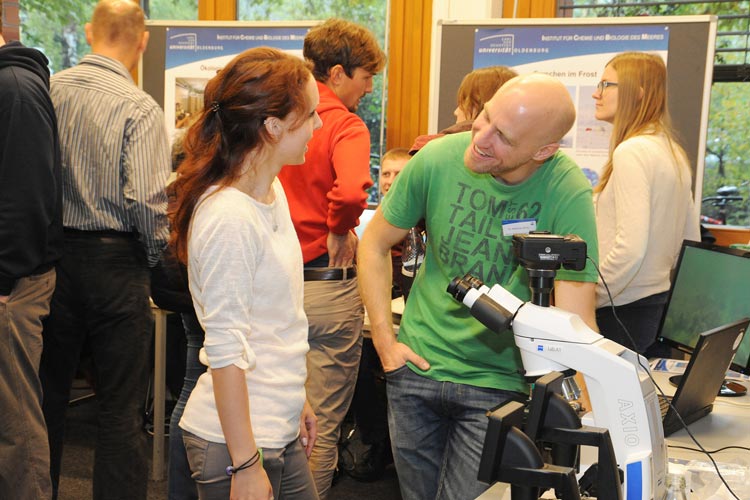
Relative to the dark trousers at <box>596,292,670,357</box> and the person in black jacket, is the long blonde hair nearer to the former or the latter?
the dark trousers at <box>596,292,670,357</box>

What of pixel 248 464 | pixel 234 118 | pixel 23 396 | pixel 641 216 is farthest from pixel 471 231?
pixel 23 396

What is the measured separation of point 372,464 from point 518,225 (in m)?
2.05

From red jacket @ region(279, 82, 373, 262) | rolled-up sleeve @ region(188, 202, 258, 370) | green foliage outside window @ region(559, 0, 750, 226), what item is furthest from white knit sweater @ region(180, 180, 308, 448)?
green foliage outside window @ region(559, 0, 750, 226)

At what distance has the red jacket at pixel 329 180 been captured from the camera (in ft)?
8.04

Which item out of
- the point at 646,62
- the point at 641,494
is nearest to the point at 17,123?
the point at 641,494

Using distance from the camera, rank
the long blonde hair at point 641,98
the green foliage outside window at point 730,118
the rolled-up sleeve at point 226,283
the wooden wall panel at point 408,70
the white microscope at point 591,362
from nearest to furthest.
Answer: the white microscope at point 591,362
the rolled-up sleeve at point 226,283
the long blonde hair at point 641,98
the green foliage outside window at point 730,118
the wooden wall panel at point 408,70

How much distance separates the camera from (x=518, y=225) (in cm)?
169

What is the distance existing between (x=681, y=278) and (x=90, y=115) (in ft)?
6.20

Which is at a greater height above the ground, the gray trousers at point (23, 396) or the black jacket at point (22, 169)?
the black jacket at point (22, 169)

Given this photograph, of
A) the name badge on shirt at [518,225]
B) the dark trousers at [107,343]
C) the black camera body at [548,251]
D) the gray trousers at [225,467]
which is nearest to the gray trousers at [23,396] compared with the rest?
the dark trousers at [107,343]

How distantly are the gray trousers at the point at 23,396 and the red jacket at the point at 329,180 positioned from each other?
776 millimetres

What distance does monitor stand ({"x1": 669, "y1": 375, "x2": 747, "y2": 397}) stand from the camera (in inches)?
89.6

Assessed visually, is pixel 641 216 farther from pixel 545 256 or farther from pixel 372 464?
pixel 372 464

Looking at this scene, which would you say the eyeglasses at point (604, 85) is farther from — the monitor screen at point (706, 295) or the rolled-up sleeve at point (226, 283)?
the rolled-up sleeve at point (226, 283)
